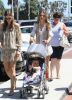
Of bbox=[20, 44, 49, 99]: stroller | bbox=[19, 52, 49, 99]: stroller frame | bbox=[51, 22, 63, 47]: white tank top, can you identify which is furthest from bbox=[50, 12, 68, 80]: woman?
bbox=[19, 52, 49, 99]: stroller frame

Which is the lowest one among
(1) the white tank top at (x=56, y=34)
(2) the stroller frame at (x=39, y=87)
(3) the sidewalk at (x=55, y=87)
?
(3) the sidewalk at (x=55, y=87)

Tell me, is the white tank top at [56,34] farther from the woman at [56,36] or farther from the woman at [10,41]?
the woman at [10,41]

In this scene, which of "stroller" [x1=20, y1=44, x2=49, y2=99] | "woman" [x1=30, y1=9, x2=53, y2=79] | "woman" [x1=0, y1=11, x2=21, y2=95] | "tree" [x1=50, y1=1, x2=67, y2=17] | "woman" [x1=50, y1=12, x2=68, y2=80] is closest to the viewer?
"stroller" [x1=20, y1=44, x2=49, y2=99]

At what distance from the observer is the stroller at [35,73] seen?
10.2m

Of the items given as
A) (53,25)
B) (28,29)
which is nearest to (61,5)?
(28,29)

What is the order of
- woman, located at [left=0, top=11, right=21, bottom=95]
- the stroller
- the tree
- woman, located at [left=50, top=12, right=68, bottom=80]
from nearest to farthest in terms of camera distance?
1. the stroller
2. woman, located at [left=0, top=11, right=21, bottom=95]
3. woman, located at [left=50, top=12, right=68, bottom=80]
4. the tree

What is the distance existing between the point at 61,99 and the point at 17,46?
1513mm

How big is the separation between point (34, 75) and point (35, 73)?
0.22 ft

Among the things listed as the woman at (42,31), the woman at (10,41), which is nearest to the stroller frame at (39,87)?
the woman at (10,41)

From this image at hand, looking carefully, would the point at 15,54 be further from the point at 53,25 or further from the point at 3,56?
the point at 53,25

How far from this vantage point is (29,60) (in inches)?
415

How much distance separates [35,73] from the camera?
1030 centimetres

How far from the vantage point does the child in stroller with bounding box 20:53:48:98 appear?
1016cm

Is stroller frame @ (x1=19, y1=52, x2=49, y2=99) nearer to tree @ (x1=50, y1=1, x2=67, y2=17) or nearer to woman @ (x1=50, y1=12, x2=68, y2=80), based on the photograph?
woman @ (x1=50, y1=12, x2=68, y2=80)
